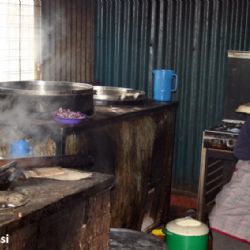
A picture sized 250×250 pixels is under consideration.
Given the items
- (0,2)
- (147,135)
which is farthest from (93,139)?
(0,2)

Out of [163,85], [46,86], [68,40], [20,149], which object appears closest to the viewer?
[20,149]

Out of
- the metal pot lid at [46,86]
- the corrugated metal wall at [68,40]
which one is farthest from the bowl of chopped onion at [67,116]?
the corrugated metal wall at [68,40]

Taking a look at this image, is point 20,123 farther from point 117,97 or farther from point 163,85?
point 163,85

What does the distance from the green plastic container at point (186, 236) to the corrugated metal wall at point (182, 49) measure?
2.12 meters

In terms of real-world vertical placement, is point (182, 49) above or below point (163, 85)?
above

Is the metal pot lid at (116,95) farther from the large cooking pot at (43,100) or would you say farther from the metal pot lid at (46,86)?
the large cooking pot at (43,100)

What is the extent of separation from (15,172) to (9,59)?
123 inches

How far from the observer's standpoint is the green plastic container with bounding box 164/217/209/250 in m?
4.63

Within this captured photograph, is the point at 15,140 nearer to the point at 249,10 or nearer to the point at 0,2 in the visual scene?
the point at 0,2

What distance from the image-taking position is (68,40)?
6.56 m

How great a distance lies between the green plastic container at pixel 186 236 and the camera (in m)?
4.63

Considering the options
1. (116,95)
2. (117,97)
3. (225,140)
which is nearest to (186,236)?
(225,140)

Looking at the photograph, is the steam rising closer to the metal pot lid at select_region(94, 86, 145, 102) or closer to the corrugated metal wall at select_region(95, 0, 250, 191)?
the metal pot lid at select_region(94, 86, 145, 102)

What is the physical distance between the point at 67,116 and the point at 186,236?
160 cm
